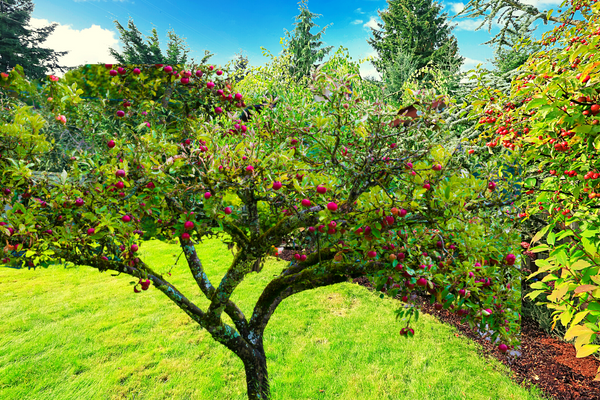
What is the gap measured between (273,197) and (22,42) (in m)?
33.7

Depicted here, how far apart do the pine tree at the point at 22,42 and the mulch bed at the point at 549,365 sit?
3111 centimetres

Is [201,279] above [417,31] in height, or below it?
below

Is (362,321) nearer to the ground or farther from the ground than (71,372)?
nearer to the ground

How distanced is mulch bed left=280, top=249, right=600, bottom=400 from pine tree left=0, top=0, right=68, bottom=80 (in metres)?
31.1

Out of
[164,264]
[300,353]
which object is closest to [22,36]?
[164,264]

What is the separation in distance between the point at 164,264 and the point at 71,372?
467 centimetres

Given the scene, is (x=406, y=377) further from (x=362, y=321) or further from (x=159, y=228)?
(x=159, y=228)

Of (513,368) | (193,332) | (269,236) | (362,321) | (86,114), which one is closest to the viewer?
(269,236)

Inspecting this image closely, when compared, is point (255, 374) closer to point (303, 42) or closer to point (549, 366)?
point (549, 366)

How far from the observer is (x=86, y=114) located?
129 inches

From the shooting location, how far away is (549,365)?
5023mm

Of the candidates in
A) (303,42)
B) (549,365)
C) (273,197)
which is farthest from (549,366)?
(303,42)

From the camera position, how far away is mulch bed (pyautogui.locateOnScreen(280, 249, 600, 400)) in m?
4.46

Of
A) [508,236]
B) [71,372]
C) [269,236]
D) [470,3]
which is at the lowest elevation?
[71,372]
